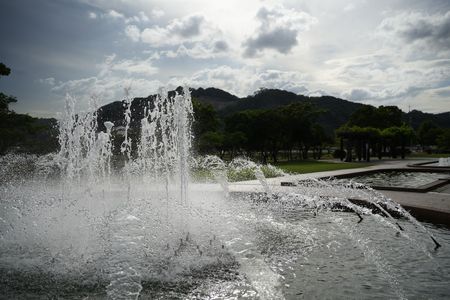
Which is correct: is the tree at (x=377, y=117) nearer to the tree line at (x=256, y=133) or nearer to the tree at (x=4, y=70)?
the tree line at (x=256, y=133)

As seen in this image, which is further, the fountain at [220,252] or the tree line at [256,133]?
the tree line at [256,133]

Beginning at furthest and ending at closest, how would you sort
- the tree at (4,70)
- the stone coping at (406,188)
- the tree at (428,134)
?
the tree at (428,134), the tree at (4,70), the stone coping at (406,188)

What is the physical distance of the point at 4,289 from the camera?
17.1ft

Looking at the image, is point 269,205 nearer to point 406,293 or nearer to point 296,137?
point 406,293

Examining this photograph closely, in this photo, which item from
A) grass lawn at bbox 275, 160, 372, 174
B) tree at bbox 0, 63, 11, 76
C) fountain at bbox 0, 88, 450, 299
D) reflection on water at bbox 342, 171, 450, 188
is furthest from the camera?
tree at bbox 0, 63, 11, 76

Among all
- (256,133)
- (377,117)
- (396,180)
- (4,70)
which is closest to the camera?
(396,180)

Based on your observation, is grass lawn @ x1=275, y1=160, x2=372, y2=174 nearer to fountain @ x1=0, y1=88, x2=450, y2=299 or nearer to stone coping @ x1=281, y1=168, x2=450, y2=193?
stone coping @ x1=281, y1=168, x2=450, y2=193

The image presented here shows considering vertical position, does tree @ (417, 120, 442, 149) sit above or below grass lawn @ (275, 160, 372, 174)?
above

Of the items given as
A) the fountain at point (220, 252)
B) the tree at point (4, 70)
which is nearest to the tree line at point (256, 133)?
the tree at point (4, 70)

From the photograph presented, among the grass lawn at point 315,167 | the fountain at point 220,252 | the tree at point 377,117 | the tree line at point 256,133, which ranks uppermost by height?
the tree at point 377,117

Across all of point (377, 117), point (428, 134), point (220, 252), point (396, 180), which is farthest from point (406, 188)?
point (428, 134)

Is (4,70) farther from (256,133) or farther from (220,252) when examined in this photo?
(256,133)

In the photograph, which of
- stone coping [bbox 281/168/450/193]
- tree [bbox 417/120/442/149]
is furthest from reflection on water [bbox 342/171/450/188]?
tree [bbox 417/120/442/149]

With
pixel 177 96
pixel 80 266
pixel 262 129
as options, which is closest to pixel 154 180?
pixel 177 96
